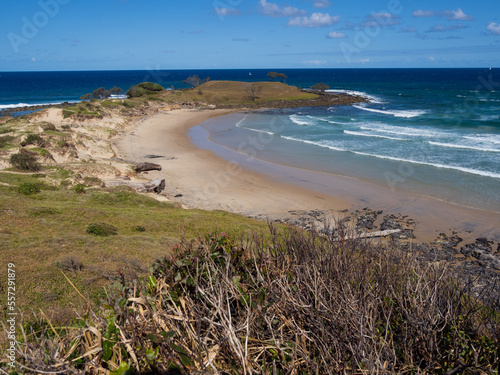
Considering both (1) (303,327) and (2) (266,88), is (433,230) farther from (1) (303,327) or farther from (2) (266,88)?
(2) (266,88)

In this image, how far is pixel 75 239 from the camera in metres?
9.47

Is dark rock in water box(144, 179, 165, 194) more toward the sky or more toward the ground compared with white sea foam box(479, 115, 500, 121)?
more toward the ground

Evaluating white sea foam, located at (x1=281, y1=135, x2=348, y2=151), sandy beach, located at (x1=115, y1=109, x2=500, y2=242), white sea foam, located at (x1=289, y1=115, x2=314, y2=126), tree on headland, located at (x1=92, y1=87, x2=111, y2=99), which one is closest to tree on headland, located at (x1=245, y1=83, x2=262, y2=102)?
white sea foam, located at (x1=289, y1=115, x2=314, y2=126)

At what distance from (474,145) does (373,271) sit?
32.4m

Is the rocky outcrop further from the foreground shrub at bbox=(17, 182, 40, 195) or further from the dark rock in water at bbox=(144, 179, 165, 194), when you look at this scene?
the foreground shrub at bbox=(17, 182, 40, 195)

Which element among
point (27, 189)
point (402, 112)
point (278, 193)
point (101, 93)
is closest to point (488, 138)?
point (402, 112)

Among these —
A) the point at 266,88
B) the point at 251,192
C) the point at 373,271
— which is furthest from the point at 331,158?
the point at 266,88

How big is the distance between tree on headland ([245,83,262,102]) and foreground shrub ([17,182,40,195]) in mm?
63906

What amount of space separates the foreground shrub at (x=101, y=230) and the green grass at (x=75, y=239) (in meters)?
0.20

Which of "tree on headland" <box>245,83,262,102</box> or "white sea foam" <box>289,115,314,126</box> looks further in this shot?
"tree on headland" <box>245,83,262,102</box>

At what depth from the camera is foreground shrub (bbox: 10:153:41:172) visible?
1877cm

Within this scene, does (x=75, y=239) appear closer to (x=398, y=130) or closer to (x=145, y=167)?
(x=145, y=167)

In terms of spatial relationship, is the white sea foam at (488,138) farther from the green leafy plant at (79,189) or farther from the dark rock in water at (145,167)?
the green leafy plant at (79,189)

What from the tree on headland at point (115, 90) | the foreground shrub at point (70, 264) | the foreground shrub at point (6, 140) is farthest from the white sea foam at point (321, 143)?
the tree on headland at point (115, 90)
